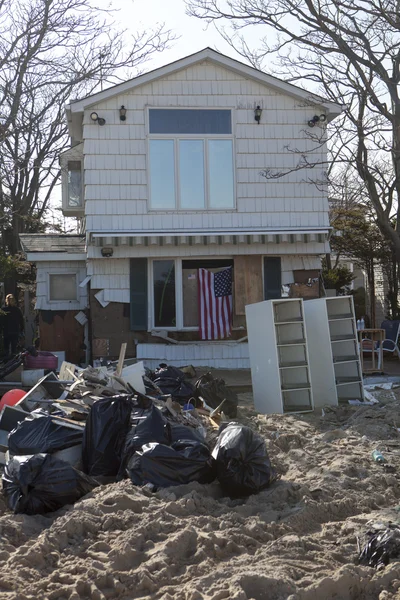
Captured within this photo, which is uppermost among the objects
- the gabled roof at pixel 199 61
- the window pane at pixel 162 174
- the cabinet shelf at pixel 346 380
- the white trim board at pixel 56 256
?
the gabled roof at pixel 199 61

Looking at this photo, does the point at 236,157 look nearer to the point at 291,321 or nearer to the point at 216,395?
the point at 291,321

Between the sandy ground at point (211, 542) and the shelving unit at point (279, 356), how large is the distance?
350cm

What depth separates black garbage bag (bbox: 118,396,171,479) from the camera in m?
6.29

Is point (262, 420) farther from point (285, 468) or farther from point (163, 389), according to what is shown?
point (285, 468)

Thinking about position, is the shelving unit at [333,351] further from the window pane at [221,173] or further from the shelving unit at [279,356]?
the window pane at [221,173]

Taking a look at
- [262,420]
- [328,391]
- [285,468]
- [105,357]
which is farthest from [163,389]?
[105,357]

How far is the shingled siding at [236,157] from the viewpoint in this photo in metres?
14.5

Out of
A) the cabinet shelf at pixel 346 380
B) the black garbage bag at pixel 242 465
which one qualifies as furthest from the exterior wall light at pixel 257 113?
the black garbage bag at pixel 242 465

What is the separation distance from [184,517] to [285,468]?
6.12 feet

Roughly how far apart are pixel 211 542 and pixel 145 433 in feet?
6.29

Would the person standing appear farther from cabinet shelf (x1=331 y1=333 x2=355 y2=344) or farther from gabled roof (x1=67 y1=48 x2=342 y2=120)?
cabinet shelf (x1=331 y1=333 x2=355 y2=344)

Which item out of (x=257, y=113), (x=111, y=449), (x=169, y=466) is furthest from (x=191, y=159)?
(x=169, y=466)

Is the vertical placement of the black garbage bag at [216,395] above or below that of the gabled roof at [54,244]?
below

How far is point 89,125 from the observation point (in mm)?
14516
